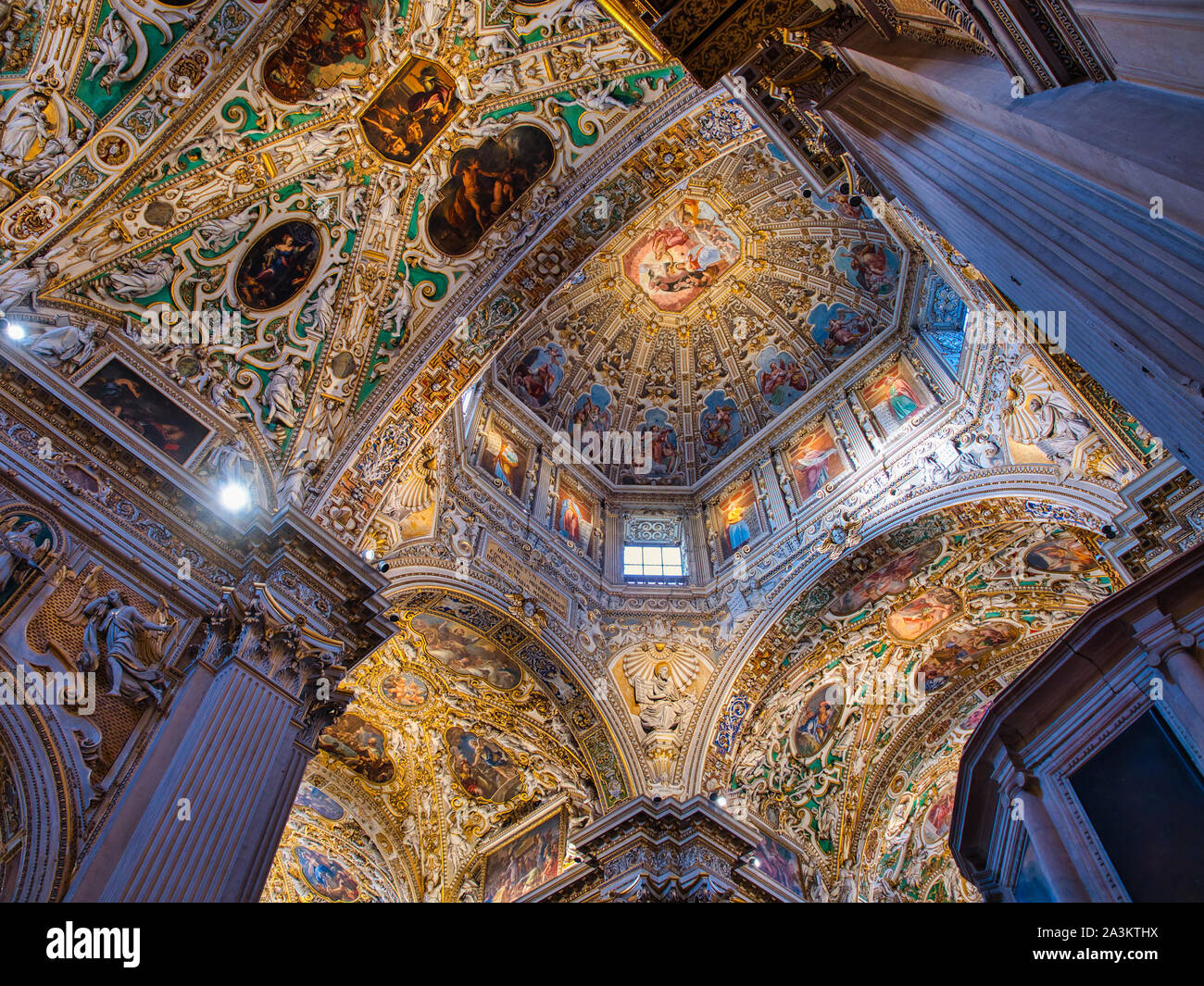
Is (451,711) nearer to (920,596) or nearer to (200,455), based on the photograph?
(200,455)

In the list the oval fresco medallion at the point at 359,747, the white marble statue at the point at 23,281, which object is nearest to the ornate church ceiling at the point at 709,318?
the oval fresco medallion at the point at 359,747

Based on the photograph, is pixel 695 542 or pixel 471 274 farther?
pixel 695 542

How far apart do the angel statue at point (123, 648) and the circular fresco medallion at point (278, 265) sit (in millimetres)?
4188

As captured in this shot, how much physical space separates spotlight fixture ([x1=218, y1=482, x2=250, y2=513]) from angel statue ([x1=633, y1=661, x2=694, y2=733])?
7.17 metres

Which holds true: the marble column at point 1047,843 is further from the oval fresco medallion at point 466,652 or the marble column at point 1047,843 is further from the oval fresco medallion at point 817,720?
the oval fresco medallion at point 817,720

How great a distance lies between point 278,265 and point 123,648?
5126 mm

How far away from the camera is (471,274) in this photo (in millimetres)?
11711

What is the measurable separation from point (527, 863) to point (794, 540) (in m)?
7.22

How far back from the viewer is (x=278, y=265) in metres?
10.5

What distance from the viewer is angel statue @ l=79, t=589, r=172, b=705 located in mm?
7609

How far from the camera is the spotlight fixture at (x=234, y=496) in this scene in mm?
9234

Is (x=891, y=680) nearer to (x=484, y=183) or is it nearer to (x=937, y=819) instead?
(x=937, y=819)

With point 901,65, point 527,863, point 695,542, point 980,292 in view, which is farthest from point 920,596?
point 901,65

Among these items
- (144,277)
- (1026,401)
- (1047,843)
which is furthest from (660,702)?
(1047,843)
